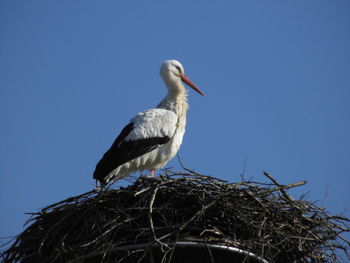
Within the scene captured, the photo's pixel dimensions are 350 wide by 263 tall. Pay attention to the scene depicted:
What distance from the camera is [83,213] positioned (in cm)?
462

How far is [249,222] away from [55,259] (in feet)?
5.07

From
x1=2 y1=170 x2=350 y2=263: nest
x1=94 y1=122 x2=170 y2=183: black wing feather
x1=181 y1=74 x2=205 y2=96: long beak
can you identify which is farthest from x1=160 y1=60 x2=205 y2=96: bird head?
x1=2 y1=170 x2=350 y2=263: nest

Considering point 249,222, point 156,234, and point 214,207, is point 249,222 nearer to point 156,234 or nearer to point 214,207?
point 214,207

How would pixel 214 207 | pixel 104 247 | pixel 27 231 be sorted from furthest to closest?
1. pixel 27 231
2. pixel 214 207
3. pixel 104 247

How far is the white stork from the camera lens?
6.45 meters

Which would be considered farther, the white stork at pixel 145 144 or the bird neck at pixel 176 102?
the bird neck at pixel 176 102

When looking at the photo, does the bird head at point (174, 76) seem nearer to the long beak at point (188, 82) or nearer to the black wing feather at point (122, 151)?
the long beak at point (188, 82)

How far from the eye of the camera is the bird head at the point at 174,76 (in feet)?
25.2

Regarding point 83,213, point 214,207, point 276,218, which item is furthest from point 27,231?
point 276,218

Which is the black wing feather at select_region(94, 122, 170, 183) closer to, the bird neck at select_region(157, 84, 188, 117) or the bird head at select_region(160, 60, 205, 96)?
the bird neck at select_region(157, 84, 188, 117)

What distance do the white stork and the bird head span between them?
0.43 meters

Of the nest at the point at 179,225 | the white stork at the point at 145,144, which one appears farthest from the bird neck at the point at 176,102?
the nest at the point at 179,225

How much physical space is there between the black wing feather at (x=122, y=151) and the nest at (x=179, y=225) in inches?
58.2

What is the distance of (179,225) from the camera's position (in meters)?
4.26
